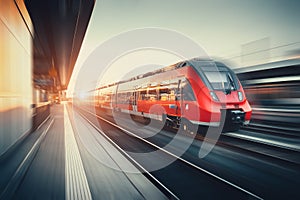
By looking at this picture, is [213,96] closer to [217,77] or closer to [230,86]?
[217,77]

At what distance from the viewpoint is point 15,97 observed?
9.75 metres

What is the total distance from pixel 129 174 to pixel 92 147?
3631 millimetres

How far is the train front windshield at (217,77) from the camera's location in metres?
10.5

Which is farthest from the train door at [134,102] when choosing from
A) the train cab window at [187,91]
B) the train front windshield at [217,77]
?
the train front windshield at [217,77]

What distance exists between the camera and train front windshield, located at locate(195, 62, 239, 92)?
10460 mm

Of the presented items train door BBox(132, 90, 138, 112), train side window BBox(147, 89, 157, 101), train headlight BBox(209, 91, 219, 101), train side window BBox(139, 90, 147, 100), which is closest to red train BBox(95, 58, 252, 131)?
train headlight BBox(209, 91, 219, 101)

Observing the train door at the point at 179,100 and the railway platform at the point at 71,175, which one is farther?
the train door at the point at 179,100

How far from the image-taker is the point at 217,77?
10.8 meters

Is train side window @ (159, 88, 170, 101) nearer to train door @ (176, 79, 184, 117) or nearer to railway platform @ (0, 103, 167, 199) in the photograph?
train door @ (176, 79, 184, 117)

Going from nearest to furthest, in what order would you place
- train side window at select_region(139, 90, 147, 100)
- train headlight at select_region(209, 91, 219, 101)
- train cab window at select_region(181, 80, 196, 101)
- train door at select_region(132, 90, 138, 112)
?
1. train headlight at select_region(209, 91, 219, 101)
2. train cab window at select_region(181, 80, 196, 101)
3. train side window at select_region(139, 90, 147, 100)
4. train door at select_region(132, 90, 138, 112)

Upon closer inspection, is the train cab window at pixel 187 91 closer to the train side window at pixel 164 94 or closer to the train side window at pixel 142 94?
the train side window at pixel 164 94

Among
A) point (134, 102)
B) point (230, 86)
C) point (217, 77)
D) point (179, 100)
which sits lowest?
point (134, 102)

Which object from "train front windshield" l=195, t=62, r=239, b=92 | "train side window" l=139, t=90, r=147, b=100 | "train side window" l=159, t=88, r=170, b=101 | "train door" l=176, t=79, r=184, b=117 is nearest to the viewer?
"train front windshield" l=195, t=62, r=239, b=92

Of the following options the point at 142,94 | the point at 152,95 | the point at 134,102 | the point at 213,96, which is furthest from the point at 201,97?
the point at 134,102
